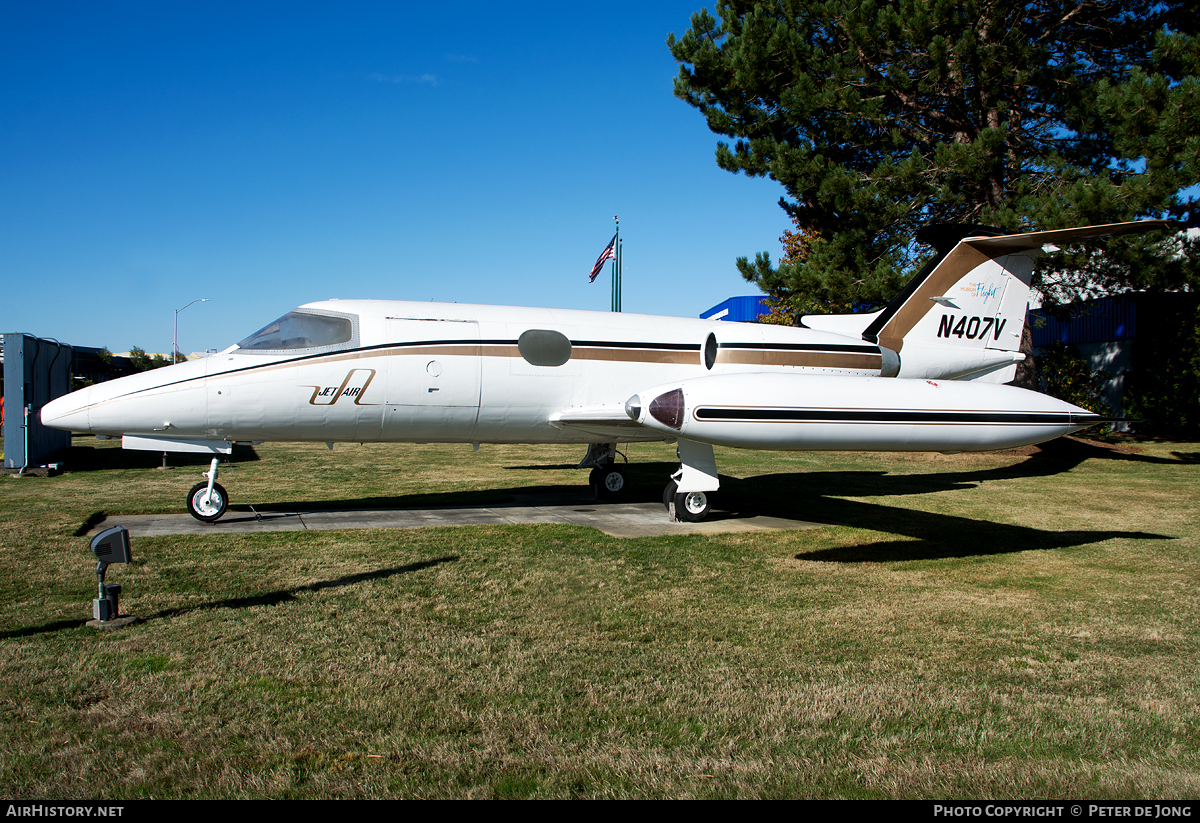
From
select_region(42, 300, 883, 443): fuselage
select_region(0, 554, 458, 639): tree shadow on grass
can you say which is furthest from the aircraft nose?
select_region(0, 554, 458, 639): tree shadow on grass

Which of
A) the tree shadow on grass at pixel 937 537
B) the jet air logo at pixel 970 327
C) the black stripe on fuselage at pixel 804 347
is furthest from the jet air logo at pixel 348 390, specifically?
the jet air logo at pixel 970 327

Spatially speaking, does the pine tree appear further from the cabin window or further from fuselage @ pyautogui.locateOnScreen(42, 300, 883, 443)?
the cabin window

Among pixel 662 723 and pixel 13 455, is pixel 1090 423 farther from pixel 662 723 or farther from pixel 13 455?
pixel 13 455

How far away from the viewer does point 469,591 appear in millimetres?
6953

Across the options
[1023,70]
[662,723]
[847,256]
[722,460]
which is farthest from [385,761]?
[1023,70]

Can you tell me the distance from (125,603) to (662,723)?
15.4ft

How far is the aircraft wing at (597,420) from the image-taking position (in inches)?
426

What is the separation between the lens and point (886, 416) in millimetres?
8273

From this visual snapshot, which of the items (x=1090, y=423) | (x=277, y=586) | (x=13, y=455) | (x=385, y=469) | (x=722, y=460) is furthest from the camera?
(x=722, y=460)

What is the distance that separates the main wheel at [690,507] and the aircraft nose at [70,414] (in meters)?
7.65

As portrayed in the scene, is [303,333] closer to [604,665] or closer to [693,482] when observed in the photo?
[693,482]

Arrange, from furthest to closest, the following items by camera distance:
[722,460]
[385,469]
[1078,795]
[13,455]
→ [722,460] < [385,469] < [13,455] < [1078,795]

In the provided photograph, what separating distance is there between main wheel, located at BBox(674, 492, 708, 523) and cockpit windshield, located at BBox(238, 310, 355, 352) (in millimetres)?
5016

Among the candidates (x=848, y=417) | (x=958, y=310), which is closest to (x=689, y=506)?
(x=848, y=417)
